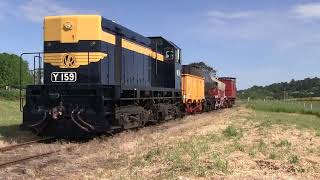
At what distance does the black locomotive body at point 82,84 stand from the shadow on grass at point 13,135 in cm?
97

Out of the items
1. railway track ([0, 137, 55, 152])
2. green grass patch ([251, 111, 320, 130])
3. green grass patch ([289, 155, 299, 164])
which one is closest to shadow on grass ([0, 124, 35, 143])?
railway track ([0, 137, 55, 152])

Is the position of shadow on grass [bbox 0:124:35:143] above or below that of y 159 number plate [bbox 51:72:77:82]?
below

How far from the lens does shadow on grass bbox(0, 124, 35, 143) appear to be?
633 inches

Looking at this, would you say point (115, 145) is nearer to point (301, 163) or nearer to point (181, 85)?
point (301, 163)

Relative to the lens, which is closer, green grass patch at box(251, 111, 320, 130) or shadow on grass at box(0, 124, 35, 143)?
shadow on grass at box(0, 124, 35, 143)

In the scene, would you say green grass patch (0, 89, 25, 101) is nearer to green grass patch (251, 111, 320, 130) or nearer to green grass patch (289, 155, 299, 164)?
green grass patch (251, 111, 320, 130)

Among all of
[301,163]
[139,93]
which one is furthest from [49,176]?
[139,93]

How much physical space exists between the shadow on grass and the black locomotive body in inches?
38.1

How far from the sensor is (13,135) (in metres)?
17.4

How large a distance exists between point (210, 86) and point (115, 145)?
A: 2626cm

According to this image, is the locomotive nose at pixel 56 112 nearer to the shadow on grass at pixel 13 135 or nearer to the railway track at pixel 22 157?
the railway track at pixel 22 157

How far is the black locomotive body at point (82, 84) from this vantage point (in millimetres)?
15266

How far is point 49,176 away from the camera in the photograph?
31.5 feet

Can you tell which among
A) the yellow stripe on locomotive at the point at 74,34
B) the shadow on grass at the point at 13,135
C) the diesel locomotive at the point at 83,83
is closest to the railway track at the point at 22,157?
the diesel locomotive at the point at 83,83
